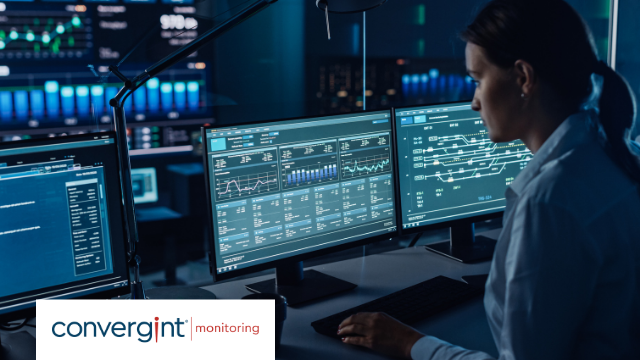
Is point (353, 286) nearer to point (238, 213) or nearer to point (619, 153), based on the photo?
point (238, 213)

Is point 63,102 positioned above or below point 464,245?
above

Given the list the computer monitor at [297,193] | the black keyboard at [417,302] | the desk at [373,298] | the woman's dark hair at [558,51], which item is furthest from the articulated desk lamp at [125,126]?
the woman's dark hair at [558,51]

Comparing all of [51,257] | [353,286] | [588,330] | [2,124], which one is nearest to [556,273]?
[588,330]

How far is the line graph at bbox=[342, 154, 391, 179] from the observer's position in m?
1.53

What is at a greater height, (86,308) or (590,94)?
(590,94)

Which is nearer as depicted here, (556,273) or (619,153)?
(556,273)

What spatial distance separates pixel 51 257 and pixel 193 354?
1.33 feet

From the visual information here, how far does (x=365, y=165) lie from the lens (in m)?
1.56

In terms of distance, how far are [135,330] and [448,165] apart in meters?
1.10

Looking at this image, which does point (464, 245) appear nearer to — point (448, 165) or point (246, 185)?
Result: point (448, 165)

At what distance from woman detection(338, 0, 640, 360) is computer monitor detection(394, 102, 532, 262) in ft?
1.93

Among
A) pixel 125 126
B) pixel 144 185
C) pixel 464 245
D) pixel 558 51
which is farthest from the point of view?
pixel 144 185

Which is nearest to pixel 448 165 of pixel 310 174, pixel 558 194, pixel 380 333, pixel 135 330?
pixel 310 174

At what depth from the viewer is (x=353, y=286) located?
4.98 feet
